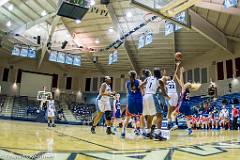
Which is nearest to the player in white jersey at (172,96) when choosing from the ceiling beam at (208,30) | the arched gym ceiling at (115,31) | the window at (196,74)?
the ceiling beam at (208,30)

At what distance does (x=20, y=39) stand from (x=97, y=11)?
9401 millimetres

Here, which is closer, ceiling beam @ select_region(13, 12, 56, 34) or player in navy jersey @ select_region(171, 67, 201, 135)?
player in navy jersey @ select_region(171, 67, 201, 135)

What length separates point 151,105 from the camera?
18.0ft

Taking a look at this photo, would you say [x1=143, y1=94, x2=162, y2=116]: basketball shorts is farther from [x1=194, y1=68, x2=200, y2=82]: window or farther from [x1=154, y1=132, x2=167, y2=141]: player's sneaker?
[x1=194, y1=68, x2=200, y2=82]: window

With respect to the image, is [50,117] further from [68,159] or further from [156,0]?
[68,159]

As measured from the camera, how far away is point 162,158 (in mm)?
2746

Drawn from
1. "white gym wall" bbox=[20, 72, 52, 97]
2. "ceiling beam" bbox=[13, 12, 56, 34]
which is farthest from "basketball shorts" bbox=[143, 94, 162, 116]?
"white gym wall" bbox=[20, 72, 52, 97]

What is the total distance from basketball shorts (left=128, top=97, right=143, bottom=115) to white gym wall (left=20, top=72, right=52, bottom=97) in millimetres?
25531

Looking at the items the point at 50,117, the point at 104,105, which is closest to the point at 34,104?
the point at 50,117

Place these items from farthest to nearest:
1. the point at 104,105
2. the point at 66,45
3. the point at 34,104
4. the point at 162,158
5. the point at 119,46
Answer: the point at 34,104 → the point at 66,45 → the point at 119,46 → the point at 104,105 → the point at 162,158

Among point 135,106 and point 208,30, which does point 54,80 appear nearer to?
point 208,30

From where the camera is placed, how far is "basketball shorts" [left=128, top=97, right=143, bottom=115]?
595cm

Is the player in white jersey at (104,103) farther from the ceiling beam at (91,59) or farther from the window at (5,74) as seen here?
the window at (5,74)

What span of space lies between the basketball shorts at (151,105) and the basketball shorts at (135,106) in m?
0.33
